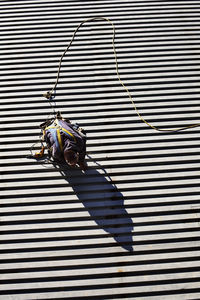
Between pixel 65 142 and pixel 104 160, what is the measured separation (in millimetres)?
801

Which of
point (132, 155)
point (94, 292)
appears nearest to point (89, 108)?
point (132, 155)

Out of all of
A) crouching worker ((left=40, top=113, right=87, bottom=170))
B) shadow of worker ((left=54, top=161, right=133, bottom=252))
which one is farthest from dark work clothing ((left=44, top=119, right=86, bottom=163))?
shadow of worker ((left=54, top=161, right=133, bottom=252))

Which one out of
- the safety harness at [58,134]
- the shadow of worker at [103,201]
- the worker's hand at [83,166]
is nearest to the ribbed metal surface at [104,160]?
the shadow of worker at [103,201]

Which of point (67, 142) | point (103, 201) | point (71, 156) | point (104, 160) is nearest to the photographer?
point (71, 156)

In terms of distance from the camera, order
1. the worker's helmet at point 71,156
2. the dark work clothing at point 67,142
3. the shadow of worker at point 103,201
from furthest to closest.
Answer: the shadow of worker at point 103,201
the dark work clothing at point 67,142
the worker's helmet at point 71,156

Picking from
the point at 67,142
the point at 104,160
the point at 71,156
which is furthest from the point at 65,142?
the point at 104,160

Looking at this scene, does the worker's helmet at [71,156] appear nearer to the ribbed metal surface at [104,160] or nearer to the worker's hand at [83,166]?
the worker's hand at [83,166]

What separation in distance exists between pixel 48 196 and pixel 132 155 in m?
1.51

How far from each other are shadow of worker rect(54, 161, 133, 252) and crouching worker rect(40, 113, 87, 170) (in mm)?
264

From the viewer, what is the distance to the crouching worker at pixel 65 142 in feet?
10.7

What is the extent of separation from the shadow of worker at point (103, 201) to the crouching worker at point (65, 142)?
0.87ft

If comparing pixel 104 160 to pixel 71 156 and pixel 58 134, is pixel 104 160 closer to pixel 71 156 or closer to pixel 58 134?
pixel 71 156

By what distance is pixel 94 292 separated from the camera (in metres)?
3.19

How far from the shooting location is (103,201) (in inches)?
143
